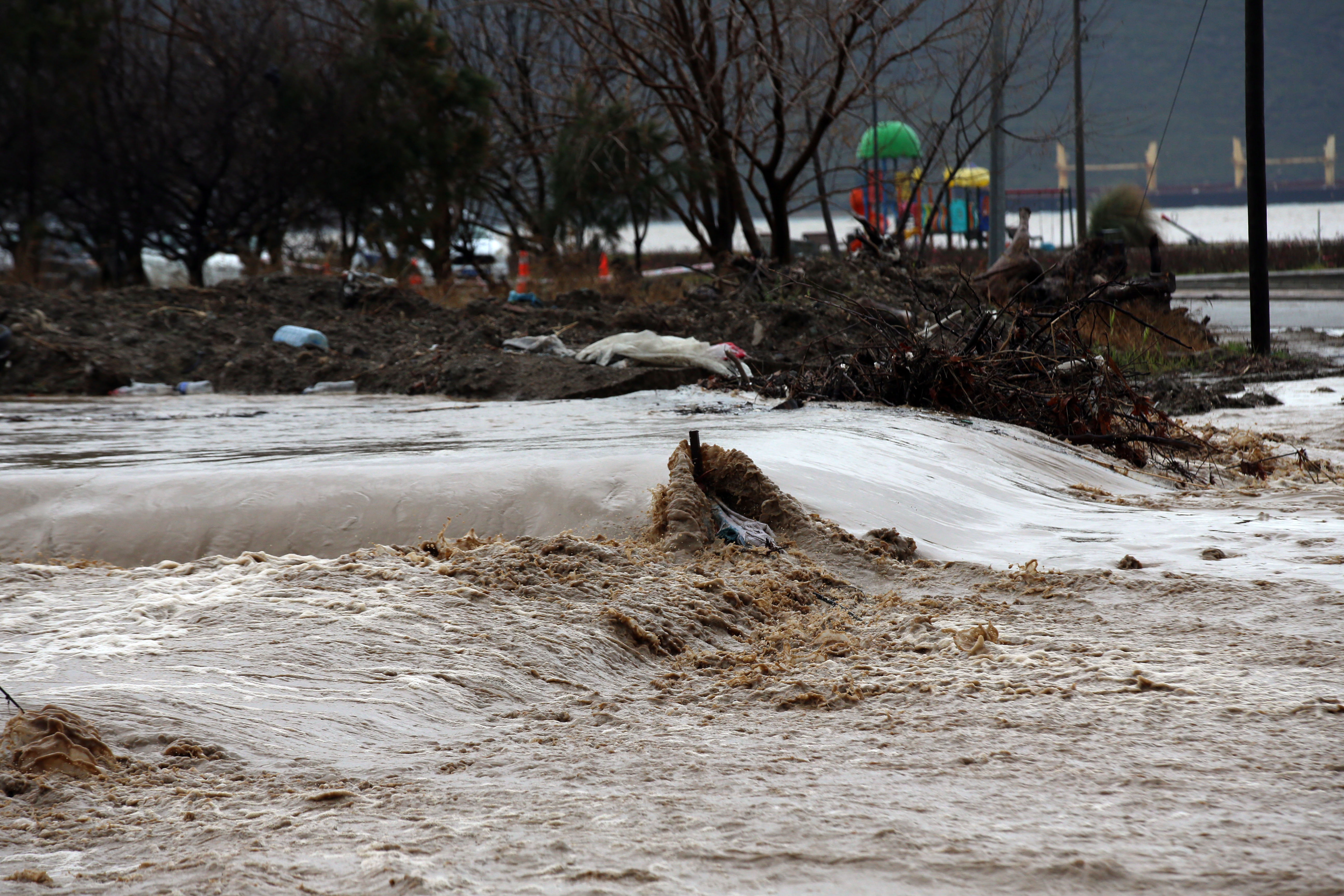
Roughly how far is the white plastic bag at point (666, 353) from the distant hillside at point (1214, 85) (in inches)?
4227

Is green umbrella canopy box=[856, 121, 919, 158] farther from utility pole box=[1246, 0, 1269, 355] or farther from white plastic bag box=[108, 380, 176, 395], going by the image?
white plastic bag box=[108, 380, 176, 395]

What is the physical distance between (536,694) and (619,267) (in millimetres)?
16274

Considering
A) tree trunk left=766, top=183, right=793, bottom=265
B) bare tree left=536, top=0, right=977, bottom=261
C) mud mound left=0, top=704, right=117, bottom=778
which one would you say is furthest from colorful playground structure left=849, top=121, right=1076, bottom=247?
mud mound left=0, top=704, right=117, bottom=778

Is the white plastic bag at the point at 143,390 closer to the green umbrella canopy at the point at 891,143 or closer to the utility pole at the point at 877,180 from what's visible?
the utility pole at the point at 877,180

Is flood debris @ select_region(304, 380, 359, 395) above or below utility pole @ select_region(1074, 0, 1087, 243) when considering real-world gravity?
below

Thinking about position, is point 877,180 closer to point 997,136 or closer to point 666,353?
point 997,136

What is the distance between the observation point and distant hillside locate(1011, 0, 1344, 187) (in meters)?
121

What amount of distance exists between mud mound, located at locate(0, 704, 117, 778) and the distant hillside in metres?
114

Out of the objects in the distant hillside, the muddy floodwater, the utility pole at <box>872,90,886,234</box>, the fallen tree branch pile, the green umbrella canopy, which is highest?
the distant hillside

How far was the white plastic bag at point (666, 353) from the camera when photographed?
7.89 m

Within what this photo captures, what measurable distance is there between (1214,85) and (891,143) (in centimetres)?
13152

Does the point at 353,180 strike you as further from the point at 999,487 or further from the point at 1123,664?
the point at 1123,664

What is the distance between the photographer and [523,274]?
54.6 ft

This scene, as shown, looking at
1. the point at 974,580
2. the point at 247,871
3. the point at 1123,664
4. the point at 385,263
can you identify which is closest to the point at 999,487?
the point at 974,580
